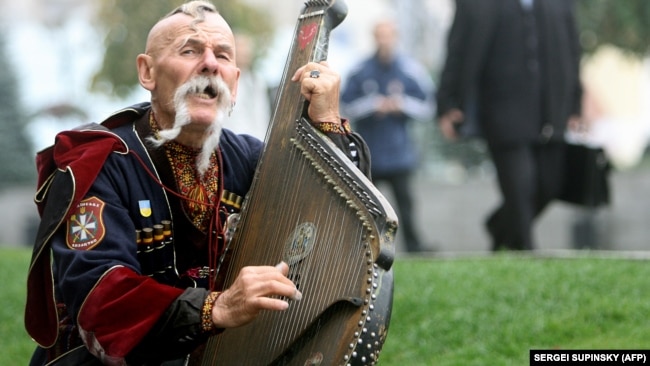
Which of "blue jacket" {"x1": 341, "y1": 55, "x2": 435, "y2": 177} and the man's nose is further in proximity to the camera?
"blue jacket" {"x1": 341, "y1": 55, "x2": 435, "y2": 177}

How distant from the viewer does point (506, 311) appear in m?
6.86

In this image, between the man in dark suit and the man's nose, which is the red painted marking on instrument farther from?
the man in dark suit

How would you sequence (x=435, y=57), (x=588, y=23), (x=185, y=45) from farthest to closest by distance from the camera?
1. (x=435, y=57)
2. (x=588, y=23)
3. (x=185, y=45)

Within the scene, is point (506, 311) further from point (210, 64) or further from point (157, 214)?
point (210, 64)

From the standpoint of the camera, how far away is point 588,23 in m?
20.1

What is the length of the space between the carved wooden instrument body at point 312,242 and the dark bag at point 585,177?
6218mm

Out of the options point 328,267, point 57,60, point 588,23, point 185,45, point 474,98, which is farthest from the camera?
point 57,60

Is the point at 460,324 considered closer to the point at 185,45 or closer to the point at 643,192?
the point at 185,45

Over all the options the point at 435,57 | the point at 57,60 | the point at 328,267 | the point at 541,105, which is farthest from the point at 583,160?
the point at 57,60

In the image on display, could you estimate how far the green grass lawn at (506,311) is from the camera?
6.37 metres

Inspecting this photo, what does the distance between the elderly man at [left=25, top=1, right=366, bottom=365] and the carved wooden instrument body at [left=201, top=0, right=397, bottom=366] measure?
0.36 ft

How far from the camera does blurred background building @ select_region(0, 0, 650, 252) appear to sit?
613 inches

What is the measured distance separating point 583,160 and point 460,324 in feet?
12.8

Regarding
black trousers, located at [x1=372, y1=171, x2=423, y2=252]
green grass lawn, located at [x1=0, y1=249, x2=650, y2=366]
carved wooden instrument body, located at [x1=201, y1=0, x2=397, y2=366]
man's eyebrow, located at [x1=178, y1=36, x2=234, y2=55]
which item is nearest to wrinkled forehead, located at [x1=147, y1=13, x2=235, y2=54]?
man's eyebrow, located at [x1=178, y1=36, x2=234, y2=55]
